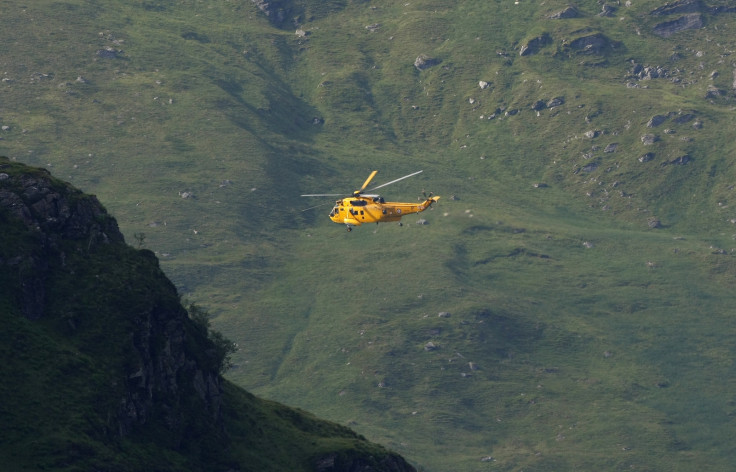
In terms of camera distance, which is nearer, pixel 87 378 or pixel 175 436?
pixel 87 378

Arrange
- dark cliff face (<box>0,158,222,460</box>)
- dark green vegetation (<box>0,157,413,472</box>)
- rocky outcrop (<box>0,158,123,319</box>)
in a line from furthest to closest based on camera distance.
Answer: rocky outcrop (<box>0,158,123,319</box>) < dark cliff face (<box>0,158,222,460</box>) < dark green vegetation (<box>0,157,413,472</box>)

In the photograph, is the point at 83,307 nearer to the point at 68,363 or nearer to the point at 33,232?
the point at 68,363

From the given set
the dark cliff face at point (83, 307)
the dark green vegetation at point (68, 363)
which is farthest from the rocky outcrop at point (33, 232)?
the dark green vegetation at point (68, 363)

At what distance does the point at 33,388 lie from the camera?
7106 inches

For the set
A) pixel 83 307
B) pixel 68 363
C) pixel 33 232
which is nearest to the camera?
pixel 68 363

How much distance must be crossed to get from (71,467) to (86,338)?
2657 centimetres

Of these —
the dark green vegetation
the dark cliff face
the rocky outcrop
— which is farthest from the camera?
the rocky outcrop

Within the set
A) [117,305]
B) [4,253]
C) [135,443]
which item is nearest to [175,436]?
[135,443]

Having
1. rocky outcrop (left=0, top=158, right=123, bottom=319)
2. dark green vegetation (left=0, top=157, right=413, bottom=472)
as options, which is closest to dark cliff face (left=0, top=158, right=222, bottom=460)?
rocky outcrop (left=0, top=158, right=123, bottom=319)

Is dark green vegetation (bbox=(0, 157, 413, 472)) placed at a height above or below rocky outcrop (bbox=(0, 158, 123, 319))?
below

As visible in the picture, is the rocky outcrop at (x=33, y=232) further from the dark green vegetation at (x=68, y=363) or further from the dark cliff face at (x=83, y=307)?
the dark green vegetation at (x=68, y=363)

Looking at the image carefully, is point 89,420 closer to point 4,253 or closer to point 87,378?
point 87,378

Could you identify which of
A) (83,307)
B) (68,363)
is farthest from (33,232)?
(68,363)

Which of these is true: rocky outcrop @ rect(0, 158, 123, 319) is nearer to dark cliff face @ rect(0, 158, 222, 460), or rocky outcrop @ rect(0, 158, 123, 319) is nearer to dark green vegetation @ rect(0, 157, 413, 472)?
dark cliff face @ rect(0, 158, 222, 460)
